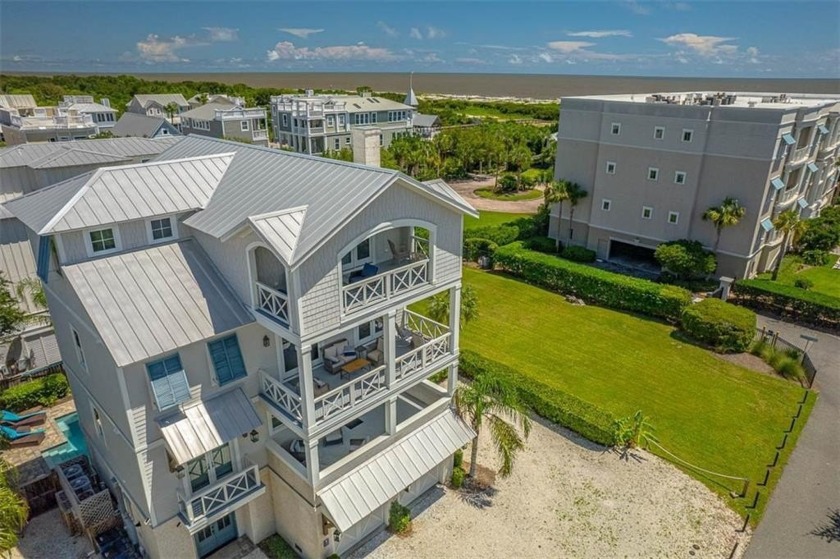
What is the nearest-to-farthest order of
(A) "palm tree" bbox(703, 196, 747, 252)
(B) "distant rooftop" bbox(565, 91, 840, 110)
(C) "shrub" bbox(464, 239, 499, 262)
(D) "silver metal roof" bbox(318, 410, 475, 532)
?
1. (D) "silver metal roof" bbox(318, 410, 475, 532)
2. (A) "palm tree" bbox(703, 196, 747, 252)
3. (B) "distant rooftop" bbox(565, 91, 840, 110)
4. (C) "shrub" bbox(464, 239, 499, 262)

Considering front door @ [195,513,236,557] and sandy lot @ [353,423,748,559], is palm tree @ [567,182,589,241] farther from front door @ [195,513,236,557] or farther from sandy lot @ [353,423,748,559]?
front door @ [195,513,236,557]

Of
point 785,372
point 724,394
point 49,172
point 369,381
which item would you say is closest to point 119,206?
point 369,381

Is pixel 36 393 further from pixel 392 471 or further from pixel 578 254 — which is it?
pixel 578 254

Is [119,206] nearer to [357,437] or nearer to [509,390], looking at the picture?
[357,437]

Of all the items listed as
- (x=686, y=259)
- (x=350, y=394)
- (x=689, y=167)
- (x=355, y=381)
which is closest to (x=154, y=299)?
(x=355, y=381)

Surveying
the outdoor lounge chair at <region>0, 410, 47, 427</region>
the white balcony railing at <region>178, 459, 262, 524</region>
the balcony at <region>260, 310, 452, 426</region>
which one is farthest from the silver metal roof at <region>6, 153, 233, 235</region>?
the outdoor lounge chair at <region>0, 410, 47, 427</region>

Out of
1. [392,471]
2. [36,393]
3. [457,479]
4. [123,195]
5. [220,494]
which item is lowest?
[457,479]

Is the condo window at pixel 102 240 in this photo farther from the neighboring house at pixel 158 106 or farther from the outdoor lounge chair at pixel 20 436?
the neighboring house at pixel 158 106
